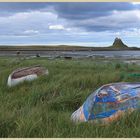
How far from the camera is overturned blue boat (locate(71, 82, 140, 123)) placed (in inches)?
198

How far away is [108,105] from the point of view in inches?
207

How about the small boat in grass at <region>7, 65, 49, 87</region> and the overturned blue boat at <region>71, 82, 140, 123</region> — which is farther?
the small boat in grass at <region>7, 65, 49, 87</region>

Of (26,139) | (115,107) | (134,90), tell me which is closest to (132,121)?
(115,107)

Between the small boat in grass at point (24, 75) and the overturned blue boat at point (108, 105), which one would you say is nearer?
the overturned blue boat at point (108, 105)

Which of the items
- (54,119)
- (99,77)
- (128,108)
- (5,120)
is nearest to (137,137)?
(128,108)

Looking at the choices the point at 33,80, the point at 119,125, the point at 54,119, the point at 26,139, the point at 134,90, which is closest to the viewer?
the point at 26,139

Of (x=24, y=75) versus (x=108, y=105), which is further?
(x=24, y=75)

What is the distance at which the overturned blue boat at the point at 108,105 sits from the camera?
5031 mm

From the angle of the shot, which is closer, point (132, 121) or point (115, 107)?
point (132, 121)

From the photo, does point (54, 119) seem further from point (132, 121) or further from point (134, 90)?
point (134, 90)

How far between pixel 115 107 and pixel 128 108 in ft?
0.73

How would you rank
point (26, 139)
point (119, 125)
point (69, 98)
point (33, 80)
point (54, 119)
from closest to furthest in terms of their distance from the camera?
1. point (26, 139)
2. point (119, 125)
3. point (54, 119)
4. point (69, 98)
5. point (33, 80)

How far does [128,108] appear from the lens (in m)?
5.06

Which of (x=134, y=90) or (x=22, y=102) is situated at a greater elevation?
(x=134, y=90)
